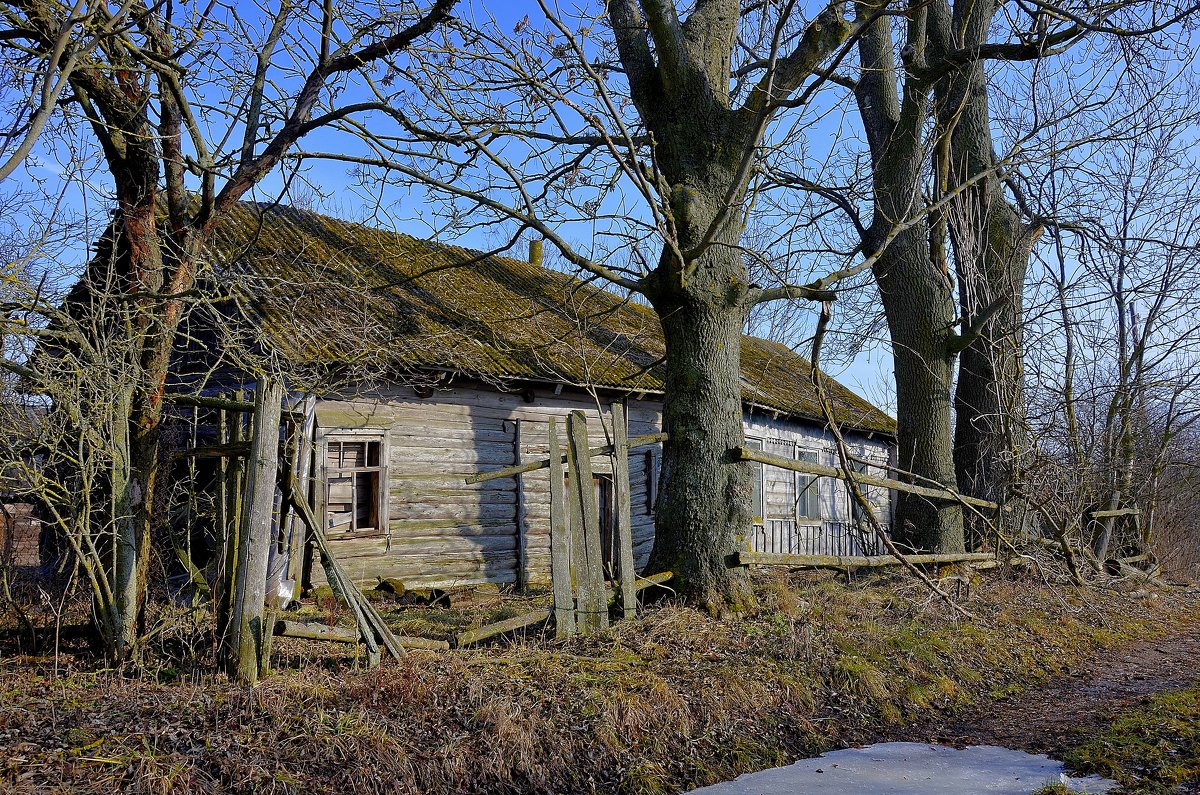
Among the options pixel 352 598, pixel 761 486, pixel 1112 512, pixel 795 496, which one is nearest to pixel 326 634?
pixel 352 598

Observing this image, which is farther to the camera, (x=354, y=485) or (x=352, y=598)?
(x=354, y=485)

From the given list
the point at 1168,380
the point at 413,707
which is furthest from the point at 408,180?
the point at 1168,380

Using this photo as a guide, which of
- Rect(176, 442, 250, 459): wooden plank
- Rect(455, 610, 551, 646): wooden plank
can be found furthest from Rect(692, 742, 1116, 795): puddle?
Rect(176, 442, 250, 459): wooden plank

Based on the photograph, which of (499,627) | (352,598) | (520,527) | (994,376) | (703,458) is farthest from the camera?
(520,527)

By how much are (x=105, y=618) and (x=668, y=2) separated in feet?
23.9

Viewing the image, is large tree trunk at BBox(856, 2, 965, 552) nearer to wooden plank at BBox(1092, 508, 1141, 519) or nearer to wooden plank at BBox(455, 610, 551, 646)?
wooden plank at BBox(1092, 508, 1141, 519)

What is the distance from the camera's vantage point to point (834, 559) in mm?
8992

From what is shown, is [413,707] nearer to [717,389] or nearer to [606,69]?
[717,389]

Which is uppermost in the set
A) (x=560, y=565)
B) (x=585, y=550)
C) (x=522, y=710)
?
(x=585, y=550)

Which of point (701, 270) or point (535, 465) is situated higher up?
point (701, 270)

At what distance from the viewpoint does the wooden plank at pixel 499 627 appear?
6.75 m

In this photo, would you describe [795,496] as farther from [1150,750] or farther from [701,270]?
[1150,750]

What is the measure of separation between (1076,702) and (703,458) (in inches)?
143

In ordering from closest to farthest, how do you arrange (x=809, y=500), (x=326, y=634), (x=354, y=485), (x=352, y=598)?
(x=326, y=634)
(x=352, y=598)
(x=354, y=485)
(x=809, y=500)
